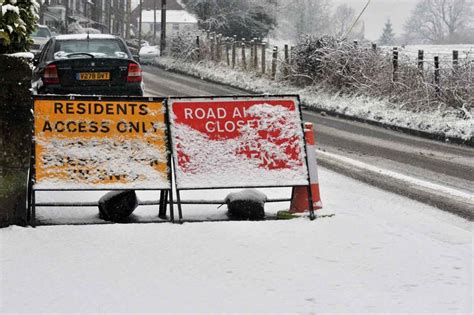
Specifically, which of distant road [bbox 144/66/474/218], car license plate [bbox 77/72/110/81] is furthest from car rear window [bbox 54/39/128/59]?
distant road [bbox 144/66/474/218]

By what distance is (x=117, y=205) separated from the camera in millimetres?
6754

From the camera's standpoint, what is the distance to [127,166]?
22.0ft

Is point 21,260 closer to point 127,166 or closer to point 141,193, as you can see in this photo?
point 127,166

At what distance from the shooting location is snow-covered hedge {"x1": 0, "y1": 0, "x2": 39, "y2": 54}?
618 centimetres

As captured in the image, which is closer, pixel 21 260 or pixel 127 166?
pixel 21 260

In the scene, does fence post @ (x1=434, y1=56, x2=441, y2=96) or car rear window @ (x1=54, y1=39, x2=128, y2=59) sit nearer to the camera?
car rear window @ (x1=54, y1=39, x2=128, y2=59)

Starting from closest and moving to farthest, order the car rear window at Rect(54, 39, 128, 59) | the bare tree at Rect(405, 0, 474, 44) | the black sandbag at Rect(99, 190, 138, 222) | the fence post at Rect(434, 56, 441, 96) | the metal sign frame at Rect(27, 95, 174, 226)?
the metal sign frame at Rect(27, 95, 174, 226) < the black sandbag at Rect(99, 190, 138, 222) < the car rear window at Rect(54, 39, 128, 59) < the fence post at Rect(434, 56, 441, 96) < the bare tree at Rect(405, 0, 474, 44)

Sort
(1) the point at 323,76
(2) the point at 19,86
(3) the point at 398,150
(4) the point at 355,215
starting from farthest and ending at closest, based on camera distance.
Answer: (1) the point at 323,76 < (3) the point at 398,150 < (4) the point at 355,215 < (2) the point at 19,86

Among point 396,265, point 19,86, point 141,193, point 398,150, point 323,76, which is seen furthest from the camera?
point 323,76

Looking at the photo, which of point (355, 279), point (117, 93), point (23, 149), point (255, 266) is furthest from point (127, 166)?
point (117, 93)

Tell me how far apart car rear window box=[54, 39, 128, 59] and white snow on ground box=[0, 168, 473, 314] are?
6.67 metres

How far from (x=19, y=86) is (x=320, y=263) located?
9.64 ft

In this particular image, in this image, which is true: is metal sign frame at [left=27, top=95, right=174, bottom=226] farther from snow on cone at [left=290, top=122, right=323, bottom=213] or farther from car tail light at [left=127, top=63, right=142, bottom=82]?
car tail light at [left=127, top=63, right=142, bottom=82]

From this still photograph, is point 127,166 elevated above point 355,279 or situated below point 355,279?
above
